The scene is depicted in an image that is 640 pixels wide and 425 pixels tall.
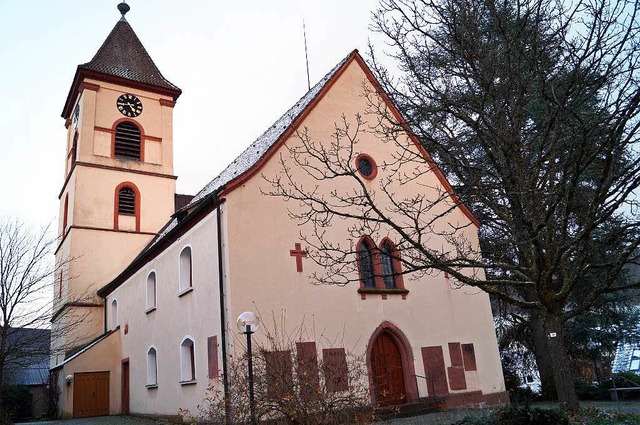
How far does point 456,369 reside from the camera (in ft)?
53.4

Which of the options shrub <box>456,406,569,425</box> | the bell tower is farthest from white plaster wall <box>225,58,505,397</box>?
the bell tower

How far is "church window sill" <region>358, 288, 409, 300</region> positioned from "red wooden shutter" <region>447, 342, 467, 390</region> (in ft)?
7.17

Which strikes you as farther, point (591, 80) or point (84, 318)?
point (84, 318)

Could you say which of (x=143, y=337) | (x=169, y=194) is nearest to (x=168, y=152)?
(x=169, y=194)

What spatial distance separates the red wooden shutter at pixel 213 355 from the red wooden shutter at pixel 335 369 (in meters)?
2.71

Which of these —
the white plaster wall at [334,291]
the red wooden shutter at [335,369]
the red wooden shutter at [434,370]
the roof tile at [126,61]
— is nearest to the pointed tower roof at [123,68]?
the roof tile at [126,61]

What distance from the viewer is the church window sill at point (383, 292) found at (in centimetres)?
1540

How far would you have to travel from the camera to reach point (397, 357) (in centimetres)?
1566

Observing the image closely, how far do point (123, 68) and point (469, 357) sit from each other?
935 inches

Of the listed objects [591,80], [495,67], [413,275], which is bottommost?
[413,275]

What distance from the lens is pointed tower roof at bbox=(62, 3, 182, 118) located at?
2883 centimetres

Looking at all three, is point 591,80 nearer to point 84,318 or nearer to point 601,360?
point 601,360

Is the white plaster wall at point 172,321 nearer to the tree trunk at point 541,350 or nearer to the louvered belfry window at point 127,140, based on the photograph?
the louvered belfry window at point 127,140

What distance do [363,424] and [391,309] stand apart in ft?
21.6
